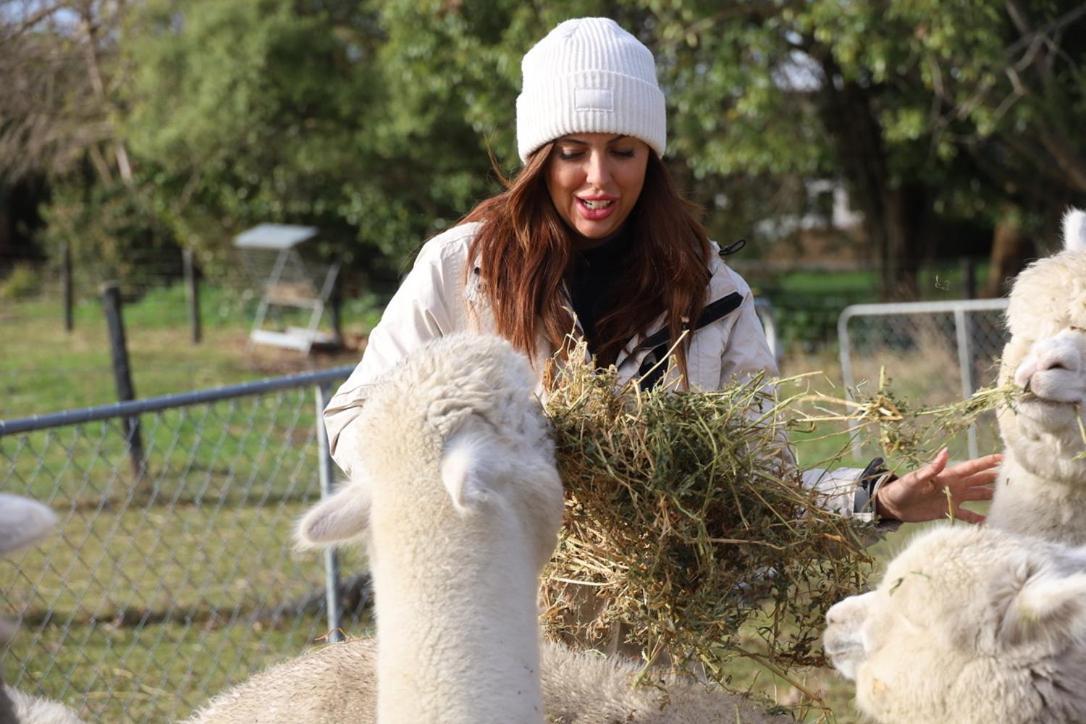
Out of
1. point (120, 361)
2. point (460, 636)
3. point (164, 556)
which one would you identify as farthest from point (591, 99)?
point (120, 361)

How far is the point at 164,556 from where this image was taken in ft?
23.2

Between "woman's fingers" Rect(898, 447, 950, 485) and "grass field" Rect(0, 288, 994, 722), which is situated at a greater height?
"woman's fingers" Rect(898, 447, 950, 485)

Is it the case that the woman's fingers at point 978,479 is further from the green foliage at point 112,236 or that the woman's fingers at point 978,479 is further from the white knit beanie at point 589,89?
the green foliage at point 112,236

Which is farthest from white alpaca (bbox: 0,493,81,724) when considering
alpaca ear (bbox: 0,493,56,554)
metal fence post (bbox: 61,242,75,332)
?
metal fence post (bbox: 61,242,75,332)

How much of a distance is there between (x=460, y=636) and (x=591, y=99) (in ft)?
4.40

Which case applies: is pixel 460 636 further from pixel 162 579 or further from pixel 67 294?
pixel 67 294

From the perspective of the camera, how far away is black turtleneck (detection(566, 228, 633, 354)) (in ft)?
9.54

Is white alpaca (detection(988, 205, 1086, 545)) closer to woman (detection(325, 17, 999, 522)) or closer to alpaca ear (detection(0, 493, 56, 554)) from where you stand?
woman (detection(325, 17, 999, 522))

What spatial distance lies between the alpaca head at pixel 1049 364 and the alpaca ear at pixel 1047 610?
641mm

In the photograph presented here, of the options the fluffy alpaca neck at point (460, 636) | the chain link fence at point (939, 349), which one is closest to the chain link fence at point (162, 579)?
the fluffy alpaca neck at point (460, 636)

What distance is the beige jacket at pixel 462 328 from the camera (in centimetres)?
279

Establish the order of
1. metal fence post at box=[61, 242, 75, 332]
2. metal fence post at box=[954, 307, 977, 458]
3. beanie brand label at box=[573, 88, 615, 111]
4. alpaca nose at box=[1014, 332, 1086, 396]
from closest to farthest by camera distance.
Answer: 1. alpaca nose at box=[1014, 332, 1086, 396]
2. beanie brand label at box=[573, 88, 615, 111]
3. metal fence post at box=[954, 307, 977, 458]
4. metal fence post at box=[61, 242, 75, 332]

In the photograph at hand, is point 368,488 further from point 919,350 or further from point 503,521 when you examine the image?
point 919,350

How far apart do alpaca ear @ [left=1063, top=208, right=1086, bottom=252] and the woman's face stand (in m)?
1.03
